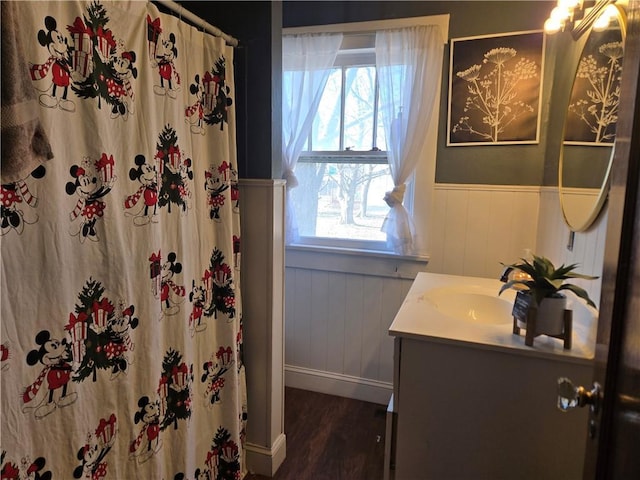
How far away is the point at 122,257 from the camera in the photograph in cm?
117

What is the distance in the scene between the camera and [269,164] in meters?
1.73

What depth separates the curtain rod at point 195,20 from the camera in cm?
136

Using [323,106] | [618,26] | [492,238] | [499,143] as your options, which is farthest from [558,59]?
[323,106]

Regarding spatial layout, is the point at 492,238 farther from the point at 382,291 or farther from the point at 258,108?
the point at 258,108

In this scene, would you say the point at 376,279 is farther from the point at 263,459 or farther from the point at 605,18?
the point at 605,18

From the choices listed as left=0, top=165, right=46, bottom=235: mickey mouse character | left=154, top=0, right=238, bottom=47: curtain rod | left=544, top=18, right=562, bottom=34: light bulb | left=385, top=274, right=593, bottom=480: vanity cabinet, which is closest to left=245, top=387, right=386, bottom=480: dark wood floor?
left=385, top=274, right=593, bottom=480: vanity cabinet

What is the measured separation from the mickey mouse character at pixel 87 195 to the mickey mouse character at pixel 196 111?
0.42 metres

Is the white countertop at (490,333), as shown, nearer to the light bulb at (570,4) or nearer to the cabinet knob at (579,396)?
the cabinet knob at (579,396)

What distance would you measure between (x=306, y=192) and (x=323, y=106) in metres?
0.51

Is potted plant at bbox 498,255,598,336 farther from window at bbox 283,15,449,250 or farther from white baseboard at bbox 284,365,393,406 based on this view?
white baseboard at bbox 284,365,393,406

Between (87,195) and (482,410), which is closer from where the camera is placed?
(87,195)

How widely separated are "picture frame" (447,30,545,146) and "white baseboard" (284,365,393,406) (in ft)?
4.81

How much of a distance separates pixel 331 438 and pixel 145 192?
5.26 ft

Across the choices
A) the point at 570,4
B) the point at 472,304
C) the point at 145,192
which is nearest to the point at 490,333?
the point at 472,304
